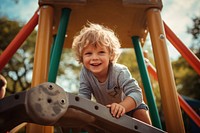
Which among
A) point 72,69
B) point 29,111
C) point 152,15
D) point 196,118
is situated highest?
point 72,69

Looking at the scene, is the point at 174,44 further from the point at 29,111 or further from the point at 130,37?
the point at 29,111

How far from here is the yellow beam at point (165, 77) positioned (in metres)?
1.29

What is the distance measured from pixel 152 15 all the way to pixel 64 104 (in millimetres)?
1073

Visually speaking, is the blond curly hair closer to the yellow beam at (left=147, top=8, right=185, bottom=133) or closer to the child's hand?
the yellow beam at (left=147, top=8, right=185, bottom=133)

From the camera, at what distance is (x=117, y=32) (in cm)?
226

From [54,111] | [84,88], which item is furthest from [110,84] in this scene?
[54,111]

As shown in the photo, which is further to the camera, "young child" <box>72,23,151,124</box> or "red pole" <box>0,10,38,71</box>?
"red pole" <box>0,10,38,71</box>

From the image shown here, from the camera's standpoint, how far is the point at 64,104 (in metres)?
0.83

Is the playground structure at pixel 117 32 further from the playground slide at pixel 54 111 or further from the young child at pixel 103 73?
the young child at pixel 103 73

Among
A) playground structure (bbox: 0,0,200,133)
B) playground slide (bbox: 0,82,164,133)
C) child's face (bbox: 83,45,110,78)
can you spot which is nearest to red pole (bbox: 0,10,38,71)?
playground structure (bbox: 0,0,200,133)

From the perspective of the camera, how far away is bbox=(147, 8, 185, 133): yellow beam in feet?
4.24

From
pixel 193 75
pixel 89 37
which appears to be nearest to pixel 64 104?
pixel 89 37

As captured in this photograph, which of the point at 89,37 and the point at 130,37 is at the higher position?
the point at 130,37

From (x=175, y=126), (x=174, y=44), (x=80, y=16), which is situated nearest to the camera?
(x=175, y=126)
